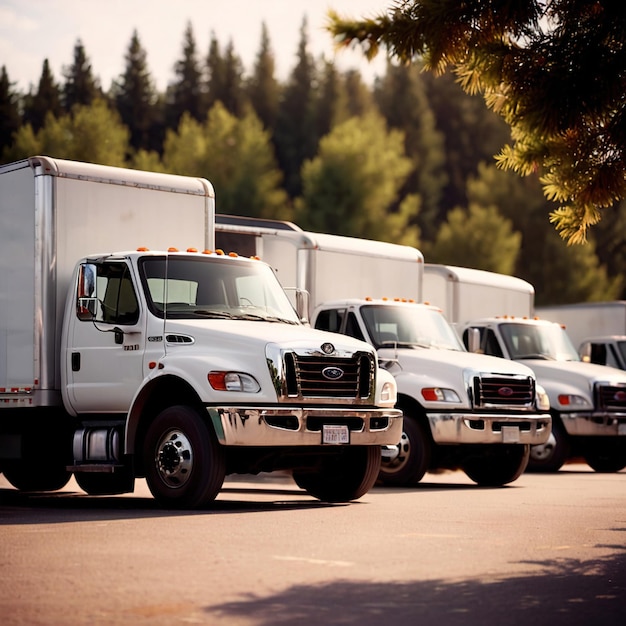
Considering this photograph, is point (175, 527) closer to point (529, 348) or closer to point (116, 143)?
point (529, 348)

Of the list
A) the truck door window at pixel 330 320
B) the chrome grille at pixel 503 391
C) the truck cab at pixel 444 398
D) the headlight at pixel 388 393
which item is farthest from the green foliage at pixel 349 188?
the headlight at pixel 388 393

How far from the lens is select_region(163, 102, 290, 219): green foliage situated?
6644 centimetres

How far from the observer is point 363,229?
206 ft

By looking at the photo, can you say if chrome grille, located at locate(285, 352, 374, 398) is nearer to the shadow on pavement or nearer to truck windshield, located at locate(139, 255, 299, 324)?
truck windshield, located at locate(139, 255, 299, 324)

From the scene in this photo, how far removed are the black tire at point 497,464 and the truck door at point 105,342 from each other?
18.8 feet

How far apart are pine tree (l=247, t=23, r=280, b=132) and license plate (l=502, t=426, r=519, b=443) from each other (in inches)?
3349

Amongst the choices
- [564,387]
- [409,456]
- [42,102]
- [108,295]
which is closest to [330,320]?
[409,456]

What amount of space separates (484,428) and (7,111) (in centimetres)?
6565

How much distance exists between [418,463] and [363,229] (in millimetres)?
45618

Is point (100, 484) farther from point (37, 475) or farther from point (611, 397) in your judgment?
point (611, 397)

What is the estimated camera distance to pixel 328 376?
13.7m

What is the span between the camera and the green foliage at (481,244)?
211ft

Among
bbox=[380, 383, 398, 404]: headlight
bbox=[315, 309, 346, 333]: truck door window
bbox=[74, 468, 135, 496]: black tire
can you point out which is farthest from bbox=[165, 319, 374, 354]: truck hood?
bbox=[315, 309, 346, 333]: truck door window

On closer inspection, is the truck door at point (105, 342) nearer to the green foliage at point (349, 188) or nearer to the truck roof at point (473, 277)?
the truck roof at point (473, 277)
